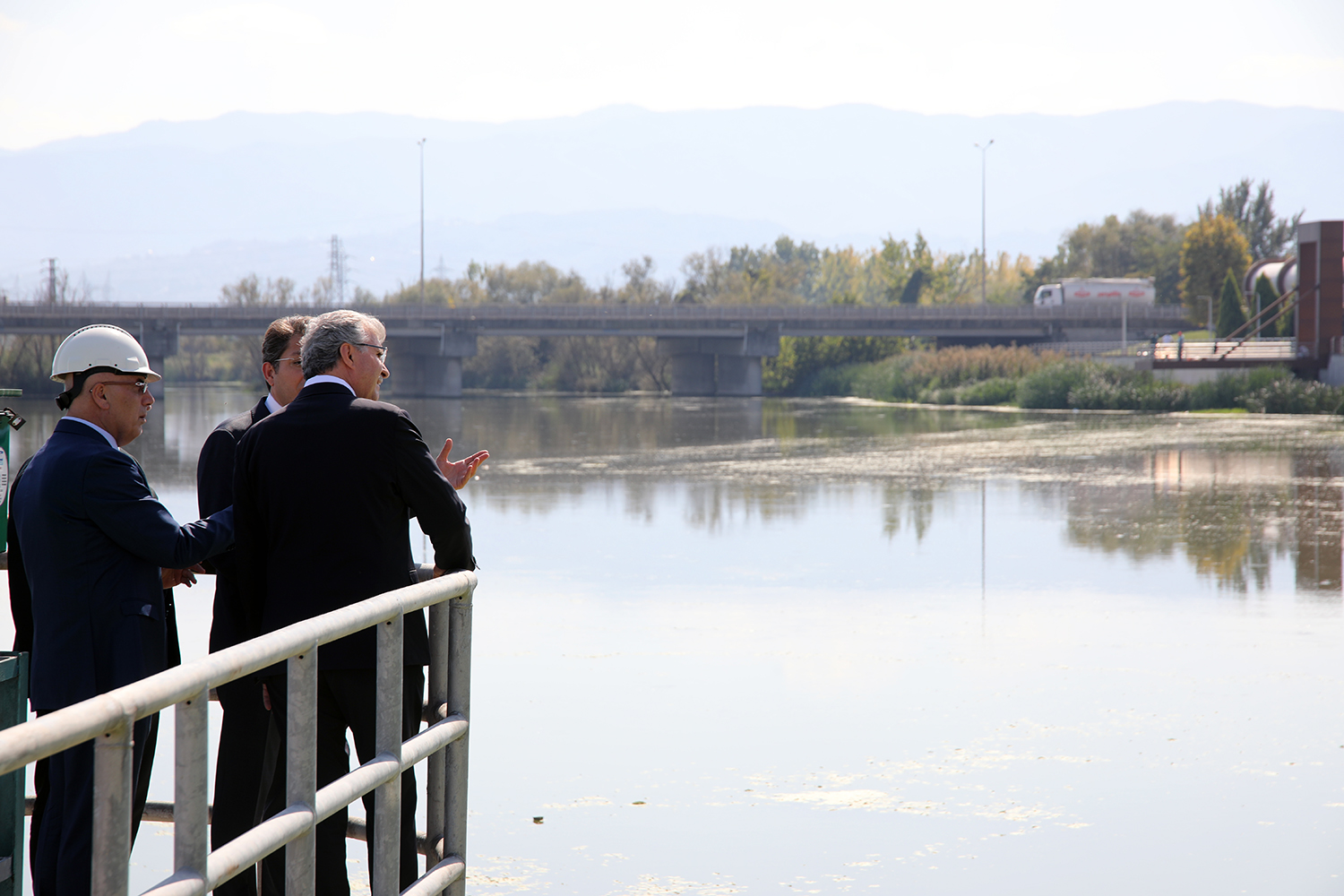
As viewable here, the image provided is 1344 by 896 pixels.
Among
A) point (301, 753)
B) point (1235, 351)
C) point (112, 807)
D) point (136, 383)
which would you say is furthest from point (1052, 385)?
point (112, 807)

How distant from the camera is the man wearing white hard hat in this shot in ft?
12.8

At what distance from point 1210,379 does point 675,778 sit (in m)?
42.0

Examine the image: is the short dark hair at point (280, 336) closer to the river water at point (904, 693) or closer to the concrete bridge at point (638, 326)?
the river water at point (904, 693)

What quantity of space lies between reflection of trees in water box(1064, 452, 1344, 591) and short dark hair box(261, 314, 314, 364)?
8.23m

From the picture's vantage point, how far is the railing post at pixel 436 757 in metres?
3.65

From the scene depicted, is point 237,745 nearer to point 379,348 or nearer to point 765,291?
point 379,348

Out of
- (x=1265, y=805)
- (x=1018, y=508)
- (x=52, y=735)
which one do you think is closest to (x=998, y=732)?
(x=1265, y=805)

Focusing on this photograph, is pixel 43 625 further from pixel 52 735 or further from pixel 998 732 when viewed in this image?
pixel 998 732

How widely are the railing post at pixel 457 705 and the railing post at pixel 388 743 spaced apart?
32 cm

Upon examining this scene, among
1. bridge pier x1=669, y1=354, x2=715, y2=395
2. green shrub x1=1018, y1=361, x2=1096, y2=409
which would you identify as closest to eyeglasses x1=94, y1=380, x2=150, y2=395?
green shrub x1=1018, y1=361, x2=1096, y2=409

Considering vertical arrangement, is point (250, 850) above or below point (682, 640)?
above

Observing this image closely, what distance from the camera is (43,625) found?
12.9ft

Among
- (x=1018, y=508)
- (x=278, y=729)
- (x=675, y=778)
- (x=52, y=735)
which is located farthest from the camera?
(x=1018, y=508)

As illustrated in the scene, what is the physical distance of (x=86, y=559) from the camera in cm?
394
